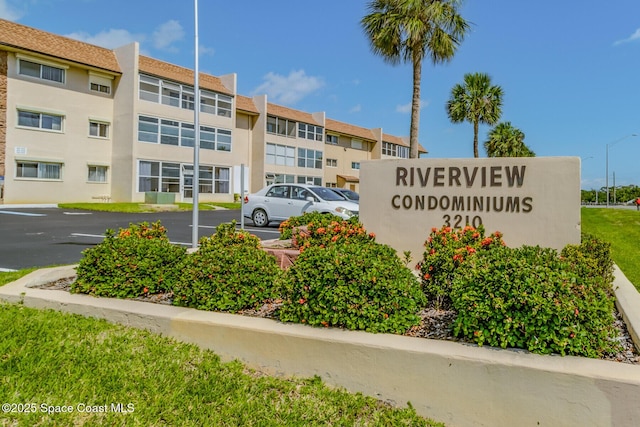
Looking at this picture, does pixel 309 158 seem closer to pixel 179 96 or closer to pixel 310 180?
pixel 310 180

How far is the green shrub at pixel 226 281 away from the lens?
4012 millimetres

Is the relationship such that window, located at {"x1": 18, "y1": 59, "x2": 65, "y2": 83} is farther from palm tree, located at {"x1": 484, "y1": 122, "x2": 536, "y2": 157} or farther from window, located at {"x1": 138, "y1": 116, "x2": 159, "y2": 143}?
palm tree, located at {"x1": 484, "y1": 122, "x2": 536, "y2": 157}

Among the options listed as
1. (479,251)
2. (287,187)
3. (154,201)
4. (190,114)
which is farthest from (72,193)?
(479,251)

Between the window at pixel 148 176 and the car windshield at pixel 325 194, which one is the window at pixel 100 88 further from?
the car windshield at pixel 325 194

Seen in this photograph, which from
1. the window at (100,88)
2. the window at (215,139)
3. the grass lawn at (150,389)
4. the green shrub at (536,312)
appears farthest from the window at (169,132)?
the green shrub at (536,312)

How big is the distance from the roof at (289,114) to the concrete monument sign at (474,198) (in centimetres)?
3400

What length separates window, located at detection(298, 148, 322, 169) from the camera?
141 feet

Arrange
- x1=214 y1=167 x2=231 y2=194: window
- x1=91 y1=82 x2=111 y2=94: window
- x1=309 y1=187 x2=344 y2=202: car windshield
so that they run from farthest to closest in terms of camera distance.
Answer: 1. x1=214 y1=167 x2=231 y2=194: window
2. x1=91 y1=82 x2=111 y2=94: window
3. x1=309 y1=187 x2=344 y2=202: car windshield

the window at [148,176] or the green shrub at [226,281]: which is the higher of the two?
the window at [148,176]

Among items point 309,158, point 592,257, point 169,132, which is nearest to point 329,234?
point 592,257

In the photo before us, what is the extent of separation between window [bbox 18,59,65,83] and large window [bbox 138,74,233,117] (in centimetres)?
448

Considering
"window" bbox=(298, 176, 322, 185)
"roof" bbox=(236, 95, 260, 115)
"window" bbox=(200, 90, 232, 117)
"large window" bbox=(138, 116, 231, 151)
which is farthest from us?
"window" bbox=(298, 176, 322, 185)

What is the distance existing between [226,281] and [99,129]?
29.2 m

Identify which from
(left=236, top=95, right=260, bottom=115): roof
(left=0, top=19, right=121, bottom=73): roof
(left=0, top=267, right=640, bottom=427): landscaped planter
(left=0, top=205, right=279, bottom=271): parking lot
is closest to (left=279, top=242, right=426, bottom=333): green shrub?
(left=0, top=267, right=640, bottom=427): landscaped planter
